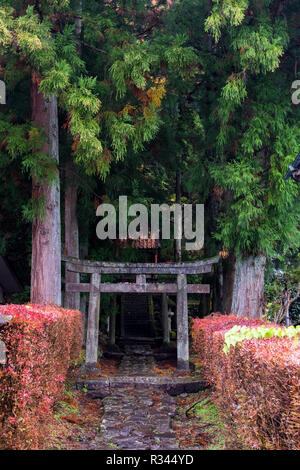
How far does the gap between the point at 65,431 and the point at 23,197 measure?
276 inches

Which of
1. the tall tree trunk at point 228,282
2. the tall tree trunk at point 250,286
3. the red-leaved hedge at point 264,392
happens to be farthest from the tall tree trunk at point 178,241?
the red-leaved hedge at point 264,392

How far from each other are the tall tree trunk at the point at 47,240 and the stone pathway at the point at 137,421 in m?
2.48

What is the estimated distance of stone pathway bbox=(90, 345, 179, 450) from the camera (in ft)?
25.5

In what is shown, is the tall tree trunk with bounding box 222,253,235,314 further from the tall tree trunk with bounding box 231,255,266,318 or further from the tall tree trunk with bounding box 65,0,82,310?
the tall tree trunk with bounding box 65,0,82,310

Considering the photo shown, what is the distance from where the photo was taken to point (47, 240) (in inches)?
440

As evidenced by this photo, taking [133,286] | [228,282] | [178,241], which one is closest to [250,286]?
[228,282]

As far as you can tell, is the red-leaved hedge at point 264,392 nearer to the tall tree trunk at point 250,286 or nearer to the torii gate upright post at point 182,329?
the tall tree trunk at point 250,286

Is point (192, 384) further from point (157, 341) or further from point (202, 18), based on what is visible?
point (202, 18)

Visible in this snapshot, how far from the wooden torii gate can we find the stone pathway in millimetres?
1286

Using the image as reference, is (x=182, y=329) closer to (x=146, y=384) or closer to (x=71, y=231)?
(x=146, y=384)

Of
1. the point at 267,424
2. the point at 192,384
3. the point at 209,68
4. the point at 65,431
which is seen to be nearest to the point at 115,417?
the point at 65,431

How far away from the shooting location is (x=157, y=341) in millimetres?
19141

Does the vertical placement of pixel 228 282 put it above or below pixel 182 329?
above

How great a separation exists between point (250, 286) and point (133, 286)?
9.13 ft
